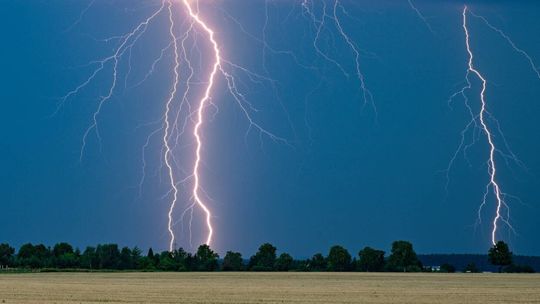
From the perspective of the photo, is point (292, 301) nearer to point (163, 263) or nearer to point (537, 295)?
point (537, 295)

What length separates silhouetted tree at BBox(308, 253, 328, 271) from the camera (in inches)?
2869

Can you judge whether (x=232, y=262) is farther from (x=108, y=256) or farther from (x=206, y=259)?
(x=108, y=256)

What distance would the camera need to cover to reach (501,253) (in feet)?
257

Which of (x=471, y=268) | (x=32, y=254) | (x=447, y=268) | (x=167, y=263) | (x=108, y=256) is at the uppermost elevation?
(x=32, y=254)

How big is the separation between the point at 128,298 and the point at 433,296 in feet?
31.2

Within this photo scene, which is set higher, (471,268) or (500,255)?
(500,255)

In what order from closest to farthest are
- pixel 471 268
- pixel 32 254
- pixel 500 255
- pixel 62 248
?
pixel 471 268, pixel 500 255, pixel 32 254, pixel 62 248

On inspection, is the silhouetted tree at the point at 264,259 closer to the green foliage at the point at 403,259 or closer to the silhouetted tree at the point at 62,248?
the green foliage at the point at 403,259

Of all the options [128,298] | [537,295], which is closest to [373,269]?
[537,295]

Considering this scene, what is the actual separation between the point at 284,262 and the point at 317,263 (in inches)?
120

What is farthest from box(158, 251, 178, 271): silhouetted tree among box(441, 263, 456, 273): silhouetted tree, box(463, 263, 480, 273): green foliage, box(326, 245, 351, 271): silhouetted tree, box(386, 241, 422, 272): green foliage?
box(463, 263, 480, 273): green foliage

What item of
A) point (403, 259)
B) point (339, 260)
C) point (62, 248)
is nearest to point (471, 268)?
point (403, 259)

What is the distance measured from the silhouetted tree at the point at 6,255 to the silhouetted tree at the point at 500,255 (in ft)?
149

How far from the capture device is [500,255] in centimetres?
7819
